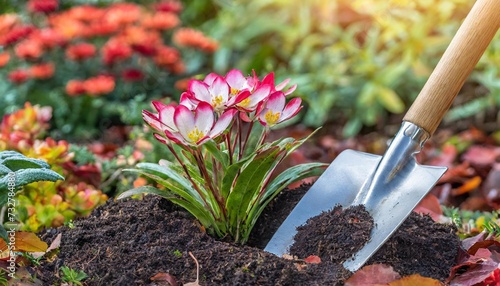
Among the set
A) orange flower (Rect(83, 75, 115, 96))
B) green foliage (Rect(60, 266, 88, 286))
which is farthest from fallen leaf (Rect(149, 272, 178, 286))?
orange flower (Rect(83, 75, 115, 96))

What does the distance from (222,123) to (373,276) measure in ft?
1.44

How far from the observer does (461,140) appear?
3.27 metres

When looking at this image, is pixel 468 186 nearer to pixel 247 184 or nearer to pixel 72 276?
pixel 247 184

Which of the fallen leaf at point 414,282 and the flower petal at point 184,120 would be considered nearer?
the fallen leaf at point 414,282

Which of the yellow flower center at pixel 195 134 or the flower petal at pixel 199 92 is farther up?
the flower petal at pixel 199 92

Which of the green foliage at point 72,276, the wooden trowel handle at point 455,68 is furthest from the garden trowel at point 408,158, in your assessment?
the green foliage at point 72,276

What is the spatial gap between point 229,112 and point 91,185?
0.97 metres

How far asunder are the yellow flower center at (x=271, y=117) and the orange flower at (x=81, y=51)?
2259 mm

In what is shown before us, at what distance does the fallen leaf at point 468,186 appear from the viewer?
96.2 inches

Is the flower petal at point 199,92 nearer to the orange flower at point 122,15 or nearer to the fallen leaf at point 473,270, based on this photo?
the fallen leaf at point 473,270

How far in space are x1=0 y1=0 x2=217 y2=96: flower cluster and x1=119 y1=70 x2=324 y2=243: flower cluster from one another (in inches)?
75.5

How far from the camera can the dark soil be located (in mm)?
1306

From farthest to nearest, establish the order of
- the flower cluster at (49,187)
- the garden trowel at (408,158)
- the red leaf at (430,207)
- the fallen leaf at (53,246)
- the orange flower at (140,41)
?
the orange flower at (140,41) < the red leaf at (430,207) < the flower cluster at (49,187) < the garden trowel at (408,158) < the fallen leaf at (53,246)

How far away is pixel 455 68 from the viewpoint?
165cm
